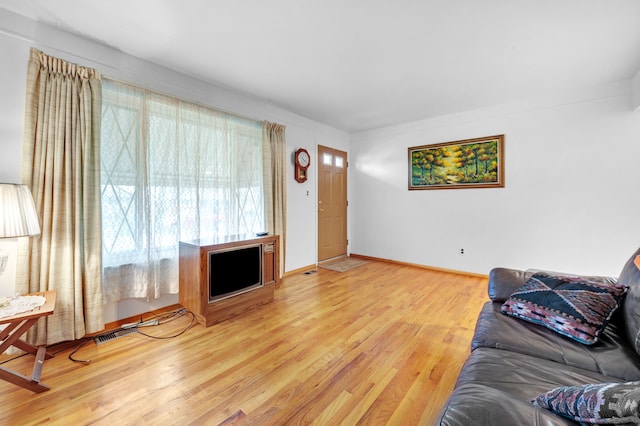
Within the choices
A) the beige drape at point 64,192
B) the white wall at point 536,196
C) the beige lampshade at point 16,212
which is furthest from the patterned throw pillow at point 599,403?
the white wall at point 536,196

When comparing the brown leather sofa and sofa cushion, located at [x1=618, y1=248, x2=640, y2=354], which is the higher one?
sofa cushion, located at [x1=618, y1=248, x2=640, y2=354]

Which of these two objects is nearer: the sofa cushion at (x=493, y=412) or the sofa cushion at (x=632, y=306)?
the sofa cushion at (x=493, y=412)

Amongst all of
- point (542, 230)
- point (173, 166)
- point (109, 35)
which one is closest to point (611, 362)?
point (542, 230)

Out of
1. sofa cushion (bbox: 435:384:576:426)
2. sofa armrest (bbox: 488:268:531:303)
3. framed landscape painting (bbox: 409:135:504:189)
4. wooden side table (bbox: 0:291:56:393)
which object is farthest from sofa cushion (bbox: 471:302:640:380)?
framed landscape painting (bbox: 409:135:504:189)

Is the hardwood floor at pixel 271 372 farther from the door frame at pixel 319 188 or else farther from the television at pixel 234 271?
the door frame at pixel 319 188

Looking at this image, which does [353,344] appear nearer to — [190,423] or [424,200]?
[190,423]

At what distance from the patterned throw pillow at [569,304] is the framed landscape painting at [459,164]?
2.68 m

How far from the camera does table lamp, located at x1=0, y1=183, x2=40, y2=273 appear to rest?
1569mm

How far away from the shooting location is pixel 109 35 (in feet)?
7.23

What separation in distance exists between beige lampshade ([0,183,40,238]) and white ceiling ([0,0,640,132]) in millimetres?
1349

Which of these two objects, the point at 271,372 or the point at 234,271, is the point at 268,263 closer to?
the point at 234,271

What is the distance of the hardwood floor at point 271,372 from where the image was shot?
4.75 ft

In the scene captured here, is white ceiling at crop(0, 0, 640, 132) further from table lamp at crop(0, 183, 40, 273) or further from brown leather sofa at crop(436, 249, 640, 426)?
brown leather sofa at crop(436, 249, 640, 426)

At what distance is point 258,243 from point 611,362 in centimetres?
262
